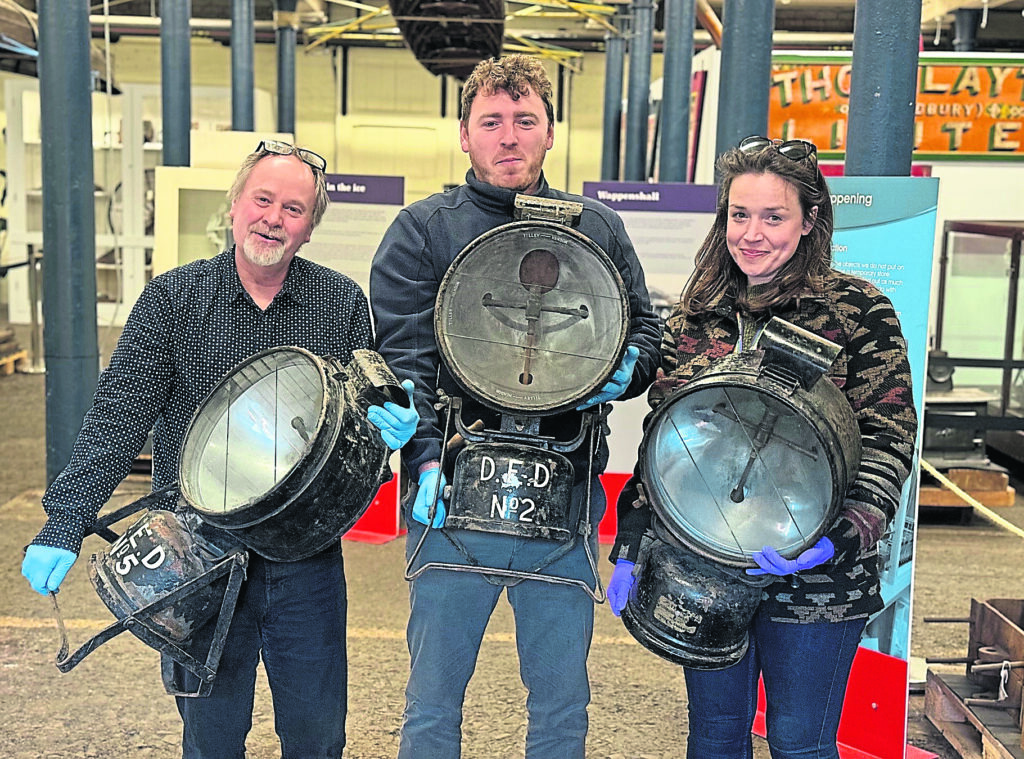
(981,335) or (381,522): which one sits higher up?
(981,335)

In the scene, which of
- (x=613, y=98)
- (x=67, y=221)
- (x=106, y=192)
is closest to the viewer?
(x=67, y=221)

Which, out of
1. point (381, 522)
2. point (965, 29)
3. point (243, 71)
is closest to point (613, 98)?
point (965, 29)

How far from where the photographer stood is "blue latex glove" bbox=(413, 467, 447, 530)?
2078mm

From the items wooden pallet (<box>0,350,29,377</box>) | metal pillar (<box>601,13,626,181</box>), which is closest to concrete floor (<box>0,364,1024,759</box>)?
wooden pallet (<box>0,350,29,377</box>)

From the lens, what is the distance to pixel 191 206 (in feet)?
19.1

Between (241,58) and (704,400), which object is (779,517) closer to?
(704,400)

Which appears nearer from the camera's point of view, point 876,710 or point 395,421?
point 395,421

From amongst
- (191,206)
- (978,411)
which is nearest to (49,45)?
(191,206)

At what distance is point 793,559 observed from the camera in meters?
1.90

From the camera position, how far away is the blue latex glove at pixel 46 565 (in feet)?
6.60

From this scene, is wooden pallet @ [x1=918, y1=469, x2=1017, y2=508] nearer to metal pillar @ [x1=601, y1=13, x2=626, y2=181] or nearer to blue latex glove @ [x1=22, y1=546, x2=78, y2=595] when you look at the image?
blue latex glove @ [x1=22, y1=546, x2=78, y2=595]

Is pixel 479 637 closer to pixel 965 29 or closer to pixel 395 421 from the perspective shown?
pixel 395 421

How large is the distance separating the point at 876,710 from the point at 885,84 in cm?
157

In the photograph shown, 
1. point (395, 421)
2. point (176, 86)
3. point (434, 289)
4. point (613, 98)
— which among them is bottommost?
point (395, 421)
